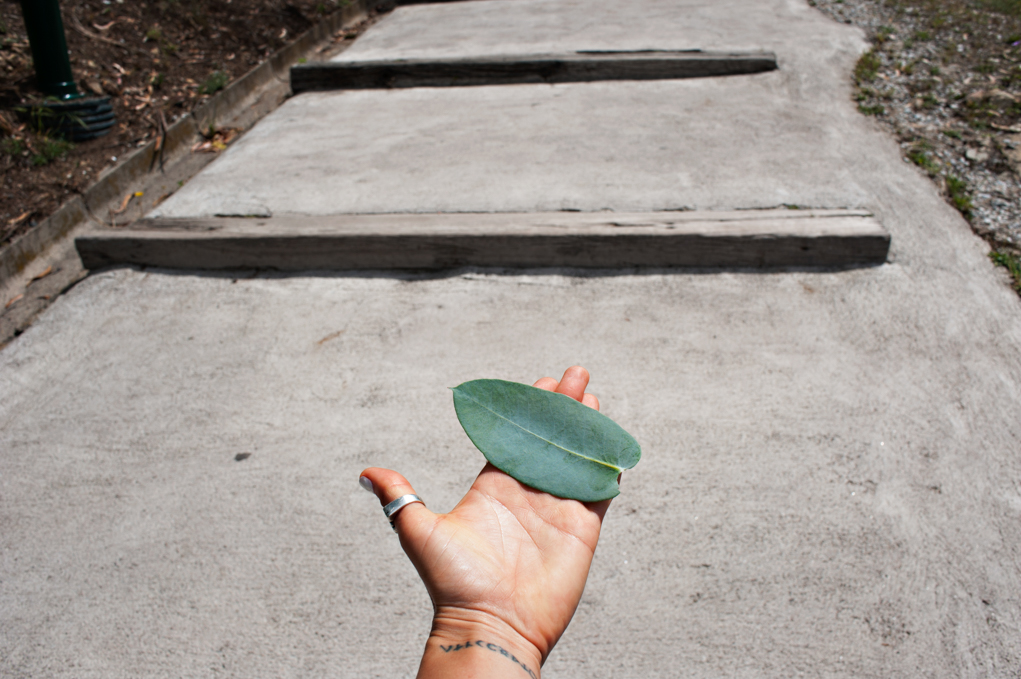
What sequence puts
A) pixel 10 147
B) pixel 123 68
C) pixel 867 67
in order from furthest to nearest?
pixel 123 68
pixel 867 67
pixel 10 147

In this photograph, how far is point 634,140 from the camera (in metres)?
3.91

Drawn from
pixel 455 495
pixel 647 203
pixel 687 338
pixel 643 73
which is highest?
pixel 643 73

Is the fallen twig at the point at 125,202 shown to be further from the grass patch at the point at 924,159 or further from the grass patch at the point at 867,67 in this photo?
the grass patch at the point at 867,67

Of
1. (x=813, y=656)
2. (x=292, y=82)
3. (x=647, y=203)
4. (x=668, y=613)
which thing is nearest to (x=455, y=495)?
(x=668, y=613)

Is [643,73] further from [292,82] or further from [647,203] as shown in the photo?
[292,82]

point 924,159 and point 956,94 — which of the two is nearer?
point 924,159

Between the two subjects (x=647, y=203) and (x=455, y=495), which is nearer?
(x=455, y=495)

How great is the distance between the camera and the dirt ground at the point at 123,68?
3.75 m

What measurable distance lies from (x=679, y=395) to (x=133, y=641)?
1950 mm

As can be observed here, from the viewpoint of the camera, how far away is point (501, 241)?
3.02m

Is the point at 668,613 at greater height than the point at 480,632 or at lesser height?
lesser

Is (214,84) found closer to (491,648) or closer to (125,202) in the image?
(125,202)

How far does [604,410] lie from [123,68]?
15.9 ft

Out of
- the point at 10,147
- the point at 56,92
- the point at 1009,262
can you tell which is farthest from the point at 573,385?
the point at 56,92
